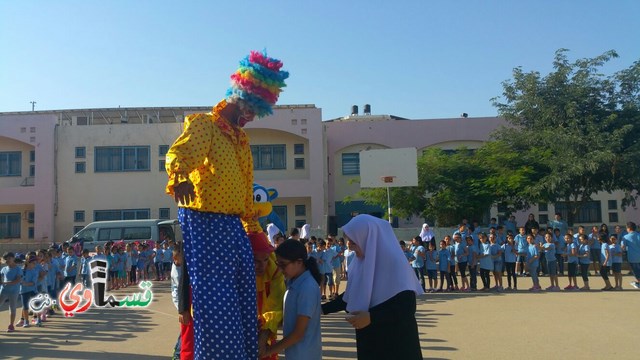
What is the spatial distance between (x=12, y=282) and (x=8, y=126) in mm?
21168

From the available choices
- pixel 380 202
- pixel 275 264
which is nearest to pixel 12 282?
pixel 275 264

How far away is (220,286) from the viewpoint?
3336 millimetres

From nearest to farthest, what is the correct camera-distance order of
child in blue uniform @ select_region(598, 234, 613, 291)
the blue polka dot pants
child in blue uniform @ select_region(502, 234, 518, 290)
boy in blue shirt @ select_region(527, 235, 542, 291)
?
the blue polka dot pants
child in blue uniform @ select_region(598, 234, 613, 291)
boy in blue shirt @ select_region(527, 235, 542, 291)
child in blue uniform @ select_region(502, 234, 518, 290)

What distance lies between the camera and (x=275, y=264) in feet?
12.8

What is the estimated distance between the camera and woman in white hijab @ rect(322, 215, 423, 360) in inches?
124

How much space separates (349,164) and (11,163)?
17527mm

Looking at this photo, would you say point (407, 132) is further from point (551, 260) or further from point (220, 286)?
point (220, 286)

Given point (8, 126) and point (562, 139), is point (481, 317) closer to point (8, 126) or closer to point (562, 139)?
point (562, 139)

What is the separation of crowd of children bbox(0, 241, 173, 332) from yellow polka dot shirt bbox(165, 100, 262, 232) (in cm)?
726

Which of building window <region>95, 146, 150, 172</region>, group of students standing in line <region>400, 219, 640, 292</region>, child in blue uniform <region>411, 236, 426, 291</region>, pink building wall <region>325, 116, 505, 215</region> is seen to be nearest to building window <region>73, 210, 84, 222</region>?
building window <region>95, 146, 150, 172</region>

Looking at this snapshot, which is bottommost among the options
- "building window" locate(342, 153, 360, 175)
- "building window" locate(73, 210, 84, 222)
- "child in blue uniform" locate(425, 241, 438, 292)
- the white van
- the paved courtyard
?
the paved courtyard

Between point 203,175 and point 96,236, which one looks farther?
point 96,236

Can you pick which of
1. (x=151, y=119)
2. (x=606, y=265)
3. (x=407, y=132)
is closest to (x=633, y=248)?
(x=606, y=265)

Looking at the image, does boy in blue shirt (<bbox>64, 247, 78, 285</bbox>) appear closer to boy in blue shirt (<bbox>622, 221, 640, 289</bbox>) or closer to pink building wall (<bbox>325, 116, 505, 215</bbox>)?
boy in blue shirt (<bbox>622, 221, 640, 289</bbox>)
